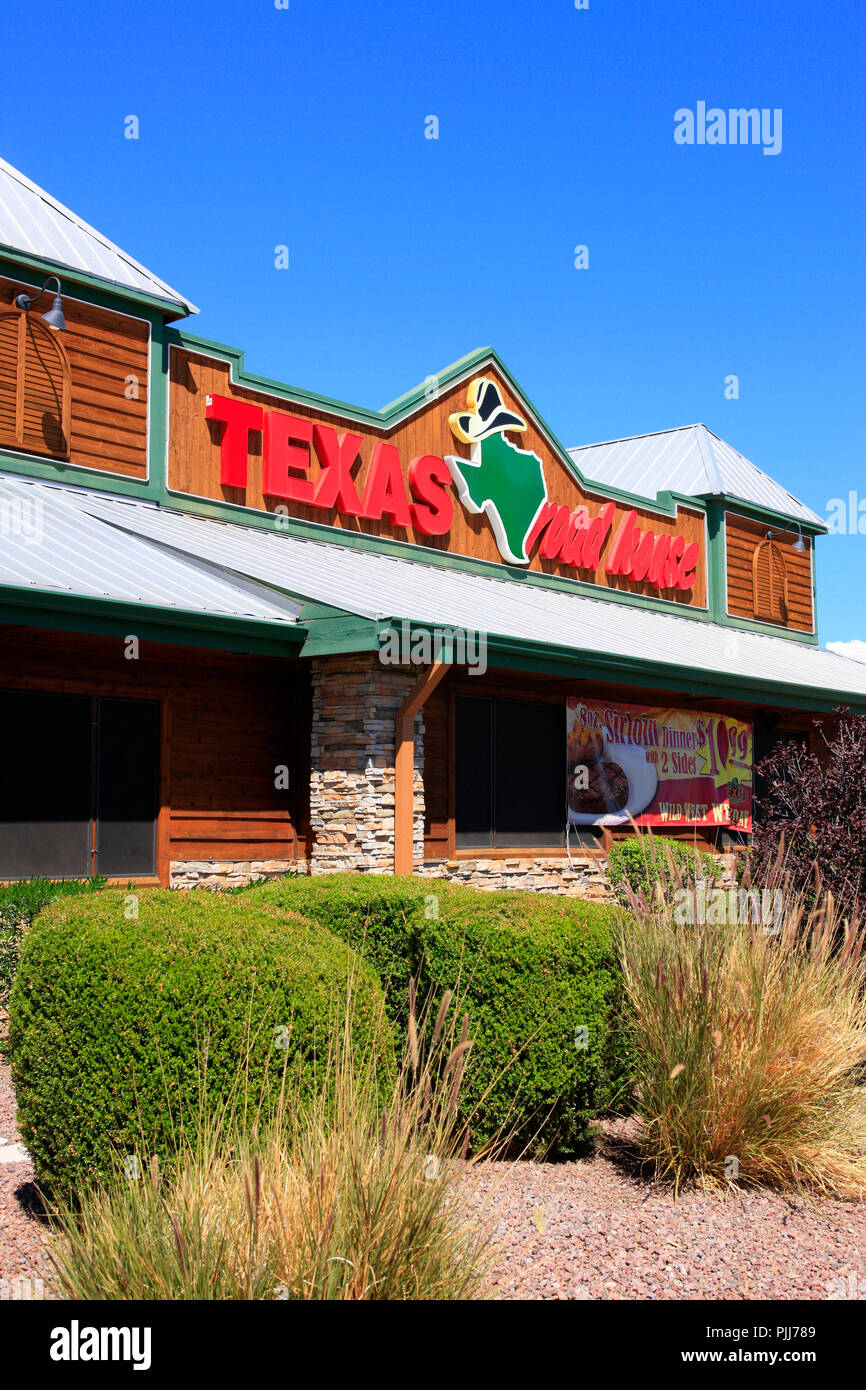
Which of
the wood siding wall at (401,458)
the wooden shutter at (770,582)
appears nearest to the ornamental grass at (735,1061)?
the wood siding wall at (401,458)

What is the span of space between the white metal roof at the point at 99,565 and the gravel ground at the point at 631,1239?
468 centimetres

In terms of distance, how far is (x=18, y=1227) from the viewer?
4.92 metres

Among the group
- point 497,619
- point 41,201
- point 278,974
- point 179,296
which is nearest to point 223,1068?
point 278,974

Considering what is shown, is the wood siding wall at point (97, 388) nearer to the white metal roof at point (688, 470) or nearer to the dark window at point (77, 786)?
the dark window at point (77, 786)

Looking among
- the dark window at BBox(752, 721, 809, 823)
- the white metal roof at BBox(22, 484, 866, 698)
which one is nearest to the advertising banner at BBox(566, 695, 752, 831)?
the dark window at BBox(752, 721, 809, 823)

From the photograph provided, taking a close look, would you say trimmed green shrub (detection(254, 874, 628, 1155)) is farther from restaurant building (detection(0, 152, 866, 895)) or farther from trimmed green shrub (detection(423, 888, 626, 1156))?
restaurant building (detection(0, 152, 866, 895))

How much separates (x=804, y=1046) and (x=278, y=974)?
2.72 meters

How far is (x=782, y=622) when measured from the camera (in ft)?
74.5

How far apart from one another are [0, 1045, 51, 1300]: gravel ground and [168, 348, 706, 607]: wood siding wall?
8240mm

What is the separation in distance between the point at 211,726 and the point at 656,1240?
770 cm

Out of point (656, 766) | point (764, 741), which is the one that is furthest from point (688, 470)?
point (656, 766)

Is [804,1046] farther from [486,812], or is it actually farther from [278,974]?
[486,812]

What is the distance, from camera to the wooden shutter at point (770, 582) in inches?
868

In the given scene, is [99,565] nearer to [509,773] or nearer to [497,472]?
[509,773]
